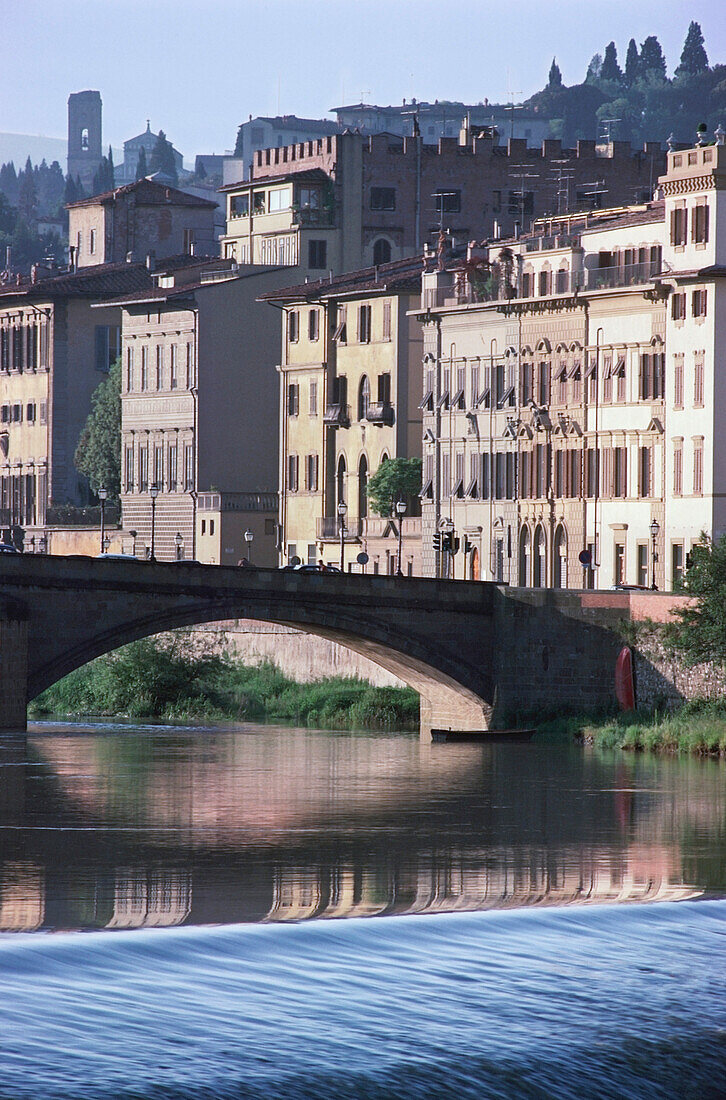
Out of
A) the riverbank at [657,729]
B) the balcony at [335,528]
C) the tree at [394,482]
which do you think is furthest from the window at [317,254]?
the riverbank at [657,729]

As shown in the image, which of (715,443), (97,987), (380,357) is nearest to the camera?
(97,987)

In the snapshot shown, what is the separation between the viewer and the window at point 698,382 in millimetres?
75312

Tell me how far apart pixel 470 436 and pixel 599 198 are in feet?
63.3

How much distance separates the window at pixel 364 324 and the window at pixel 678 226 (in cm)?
2174

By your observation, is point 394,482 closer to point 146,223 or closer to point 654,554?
point 654,554

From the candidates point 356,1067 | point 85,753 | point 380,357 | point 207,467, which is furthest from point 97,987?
point 207,467

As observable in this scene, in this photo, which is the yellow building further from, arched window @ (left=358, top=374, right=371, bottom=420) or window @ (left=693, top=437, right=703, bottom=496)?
window @ (left=693, top=437, right=703, bottom=496)

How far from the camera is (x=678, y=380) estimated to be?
76938 millimetres

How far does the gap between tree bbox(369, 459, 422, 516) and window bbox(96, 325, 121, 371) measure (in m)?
30.4

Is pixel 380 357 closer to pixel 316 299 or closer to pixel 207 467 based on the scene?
pixel 316 299

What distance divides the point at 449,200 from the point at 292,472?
15.2m

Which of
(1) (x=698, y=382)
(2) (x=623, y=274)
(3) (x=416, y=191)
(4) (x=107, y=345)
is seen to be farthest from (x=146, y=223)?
(1) (x=698, y=382)

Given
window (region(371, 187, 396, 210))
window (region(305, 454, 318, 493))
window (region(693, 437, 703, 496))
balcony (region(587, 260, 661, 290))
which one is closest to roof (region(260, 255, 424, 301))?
window (region(305, 454, 318, 493))

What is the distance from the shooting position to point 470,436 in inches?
3543
